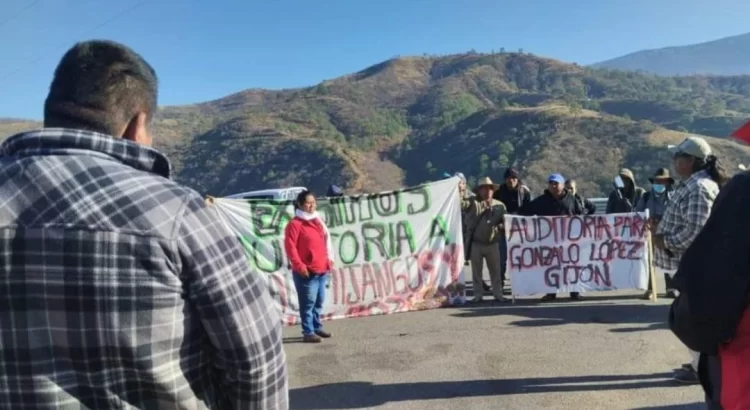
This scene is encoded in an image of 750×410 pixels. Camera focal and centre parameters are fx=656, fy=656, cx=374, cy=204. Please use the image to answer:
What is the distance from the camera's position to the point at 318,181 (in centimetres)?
6606

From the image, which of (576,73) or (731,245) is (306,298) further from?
(576,73)

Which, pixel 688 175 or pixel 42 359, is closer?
pixel 42 359

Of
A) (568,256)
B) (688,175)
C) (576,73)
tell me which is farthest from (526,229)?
(576,73)

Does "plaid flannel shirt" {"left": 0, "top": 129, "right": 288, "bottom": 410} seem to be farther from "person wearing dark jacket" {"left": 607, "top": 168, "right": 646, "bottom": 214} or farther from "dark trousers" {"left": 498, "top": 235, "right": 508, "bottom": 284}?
"person wearing dark jacket" {"left": 607, "top": 168, "right": 646, "bottom": 214}

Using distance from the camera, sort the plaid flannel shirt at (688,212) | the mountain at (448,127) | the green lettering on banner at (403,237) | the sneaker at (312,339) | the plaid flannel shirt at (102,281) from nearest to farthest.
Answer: the plaid flannel shirt at (102,281) < the plaid flannel shirt at (688,212) < the sneaker at (312,339) < the green lettering on banner at (403,237) < the mountain at (448,127)

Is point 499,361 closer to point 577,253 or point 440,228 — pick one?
point 440,228

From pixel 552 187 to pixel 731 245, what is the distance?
26.8ft

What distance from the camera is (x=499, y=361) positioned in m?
6.49

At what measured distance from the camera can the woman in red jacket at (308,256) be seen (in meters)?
7.59

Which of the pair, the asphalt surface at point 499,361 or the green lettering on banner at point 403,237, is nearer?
the asphalt surface at point 499,361

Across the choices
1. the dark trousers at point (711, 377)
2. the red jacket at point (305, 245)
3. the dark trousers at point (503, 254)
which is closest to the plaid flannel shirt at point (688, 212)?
the dark trousers at point (711, 377)

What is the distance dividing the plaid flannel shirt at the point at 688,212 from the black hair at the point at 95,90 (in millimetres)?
3768

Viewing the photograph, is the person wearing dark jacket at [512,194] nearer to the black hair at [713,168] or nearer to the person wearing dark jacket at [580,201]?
the person wearing dark jacket at [580,201]

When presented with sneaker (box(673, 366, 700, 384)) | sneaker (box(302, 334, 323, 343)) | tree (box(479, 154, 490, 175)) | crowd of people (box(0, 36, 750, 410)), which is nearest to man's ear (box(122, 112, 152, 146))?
crowd of people (box(0, 36, 750, 410))
